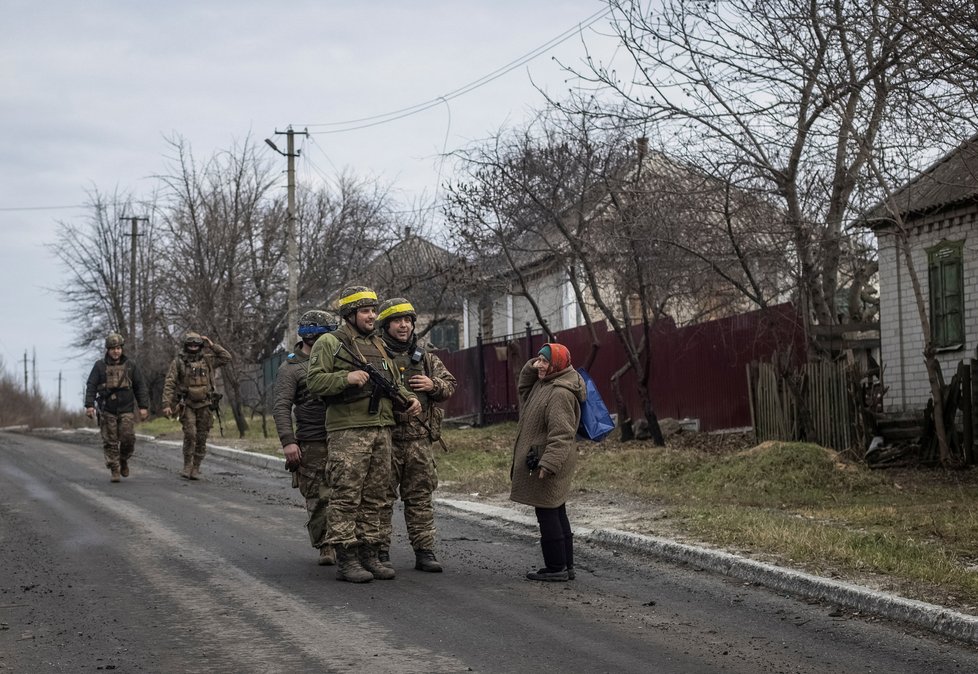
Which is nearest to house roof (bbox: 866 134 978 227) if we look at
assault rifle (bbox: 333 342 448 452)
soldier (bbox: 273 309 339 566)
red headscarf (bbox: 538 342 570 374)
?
red headscarf (bbox: 538 342 570 374)

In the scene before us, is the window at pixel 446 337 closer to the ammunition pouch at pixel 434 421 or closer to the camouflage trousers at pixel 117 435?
the camouflage trousers at pixel 117 435

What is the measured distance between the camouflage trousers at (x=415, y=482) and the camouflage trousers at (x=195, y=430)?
341 inches

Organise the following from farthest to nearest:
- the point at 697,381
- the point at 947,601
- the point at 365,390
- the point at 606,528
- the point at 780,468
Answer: the point at 697,381, the point at 780,468, the point at 606,528, the point at 365,390, the point at 947,601

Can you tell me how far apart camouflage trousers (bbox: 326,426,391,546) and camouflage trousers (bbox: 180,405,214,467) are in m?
8.76

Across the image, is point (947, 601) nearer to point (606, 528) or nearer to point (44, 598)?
point (606, 528)

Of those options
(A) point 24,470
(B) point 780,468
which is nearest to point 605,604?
(B) point 780,468

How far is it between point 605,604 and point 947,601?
1939mm

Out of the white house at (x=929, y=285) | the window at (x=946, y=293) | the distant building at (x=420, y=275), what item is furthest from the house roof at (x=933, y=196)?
the distant building at (x=420, y=275)

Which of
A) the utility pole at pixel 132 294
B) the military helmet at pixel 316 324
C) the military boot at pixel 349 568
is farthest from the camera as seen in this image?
the utility pole at pixel 132 294

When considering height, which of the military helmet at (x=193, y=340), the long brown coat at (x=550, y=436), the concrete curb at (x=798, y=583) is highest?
the military helmet at (x=193, y=340)

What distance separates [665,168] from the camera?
18.3 meters

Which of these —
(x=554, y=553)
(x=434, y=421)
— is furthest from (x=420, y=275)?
(x=554, y=553)

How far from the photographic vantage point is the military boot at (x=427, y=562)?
8695 mm

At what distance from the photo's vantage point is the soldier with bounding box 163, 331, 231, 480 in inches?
661
